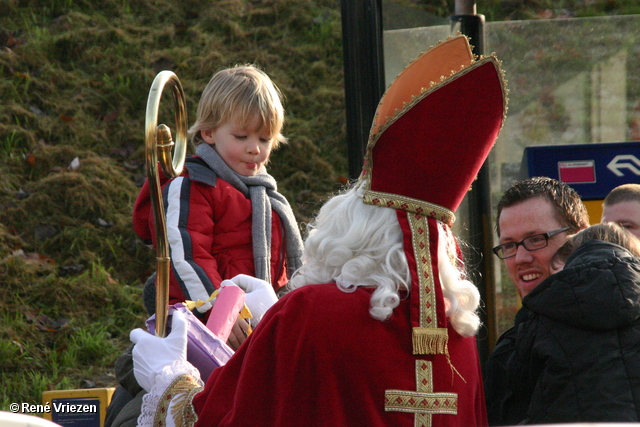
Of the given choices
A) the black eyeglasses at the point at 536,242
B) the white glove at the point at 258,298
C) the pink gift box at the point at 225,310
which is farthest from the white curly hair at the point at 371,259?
the black eyeglasses at the point at 536,242

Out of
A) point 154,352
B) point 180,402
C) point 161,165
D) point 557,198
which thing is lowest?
point 180,402

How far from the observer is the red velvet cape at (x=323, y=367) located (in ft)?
6.61

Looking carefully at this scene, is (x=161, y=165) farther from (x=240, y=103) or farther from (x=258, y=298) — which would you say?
(x=240, y=103)

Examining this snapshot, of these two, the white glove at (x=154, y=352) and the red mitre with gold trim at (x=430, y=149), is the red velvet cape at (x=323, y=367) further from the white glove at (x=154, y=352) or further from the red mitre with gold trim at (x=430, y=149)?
the white glove at (x=154, y=352)

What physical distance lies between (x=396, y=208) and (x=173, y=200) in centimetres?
139

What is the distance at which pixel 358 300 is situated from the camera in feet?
6.82

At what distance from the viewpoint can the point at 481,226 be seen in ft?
14.9

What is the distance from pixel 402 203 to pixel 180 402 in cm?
78

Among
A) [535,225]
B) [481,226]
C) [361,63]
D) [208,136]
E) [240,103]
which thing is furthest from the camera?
[481,226]

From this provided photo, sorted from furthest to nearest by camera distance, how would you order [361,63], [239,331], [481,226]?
1. [481,226]
2. [361,63]
3. [239,331]

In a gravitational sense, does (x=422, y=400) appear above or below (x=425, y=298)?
below

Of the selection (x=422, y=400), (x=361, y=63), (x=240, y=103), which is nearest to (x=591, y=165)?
(x=361, y=63)

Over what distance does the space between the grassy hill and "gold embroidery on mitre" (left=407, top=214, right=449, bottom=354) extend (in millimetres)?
3332

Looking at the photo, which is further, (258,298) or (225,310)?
(258,298)
